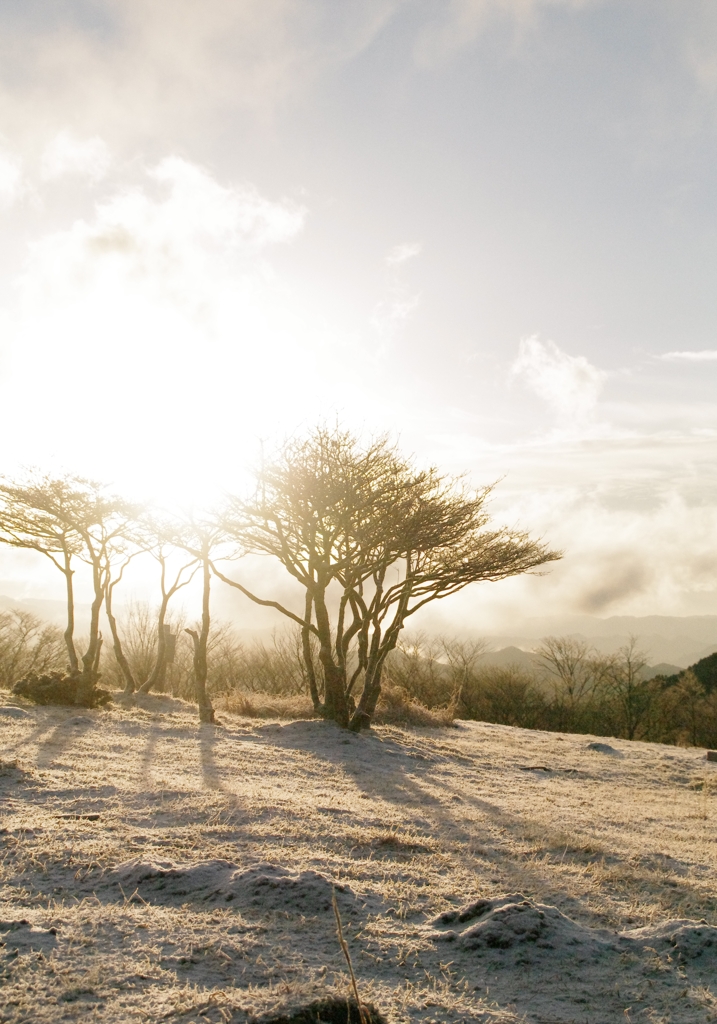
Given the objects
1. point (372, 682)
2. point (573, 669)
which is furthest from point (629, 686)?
point (372, 682)

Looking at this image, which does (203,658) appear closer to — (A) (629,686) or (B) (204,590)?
(B) (204,590)

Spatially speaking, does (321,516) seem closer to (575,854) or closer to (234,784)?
(234,784)

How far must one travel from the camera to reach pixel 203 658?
13.8 metres

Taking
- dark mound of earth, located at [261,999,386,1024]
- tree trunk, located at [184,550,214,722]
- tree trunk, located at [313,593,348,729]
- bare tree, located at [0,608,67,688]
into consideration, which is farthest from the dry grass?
bare tree, located at [0,608,67,688]

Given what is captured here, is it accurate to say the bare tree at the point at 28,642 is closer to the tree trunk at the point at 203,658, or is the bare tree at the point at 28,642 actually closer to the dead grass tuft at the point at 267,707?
the dead grass tuft at the point at 267,707

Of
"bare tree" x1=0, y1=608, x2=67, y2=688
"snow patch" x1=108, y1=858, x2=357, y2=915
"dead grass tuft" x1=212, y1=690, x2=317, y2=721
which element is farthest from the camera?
"bare tree" x1=0, y1=608, x2=67, y2=688

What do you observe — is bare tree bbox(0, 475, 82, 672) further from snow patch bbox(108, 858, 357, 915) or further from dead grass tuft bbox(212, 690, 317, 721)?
snow patch bbox(108, 858, 357, 915)

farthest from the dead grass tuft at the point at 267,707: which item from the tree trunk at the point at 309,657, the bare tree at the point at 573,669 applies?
the bare tree at the point at 573,669

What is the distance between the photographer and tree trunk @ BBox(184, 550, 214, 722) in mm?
13234

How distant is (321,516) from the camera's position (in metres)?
13.0

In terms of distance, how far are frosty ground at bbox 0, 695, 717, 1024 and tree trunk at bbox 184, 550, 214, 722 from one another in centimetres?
399

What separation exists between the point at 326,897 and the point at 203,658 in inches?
401

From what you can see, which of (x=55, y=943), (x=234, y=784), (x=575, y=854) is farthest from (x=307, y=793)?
(x=55, y=943)

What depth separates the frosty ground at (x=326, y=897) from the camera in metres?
3.09
